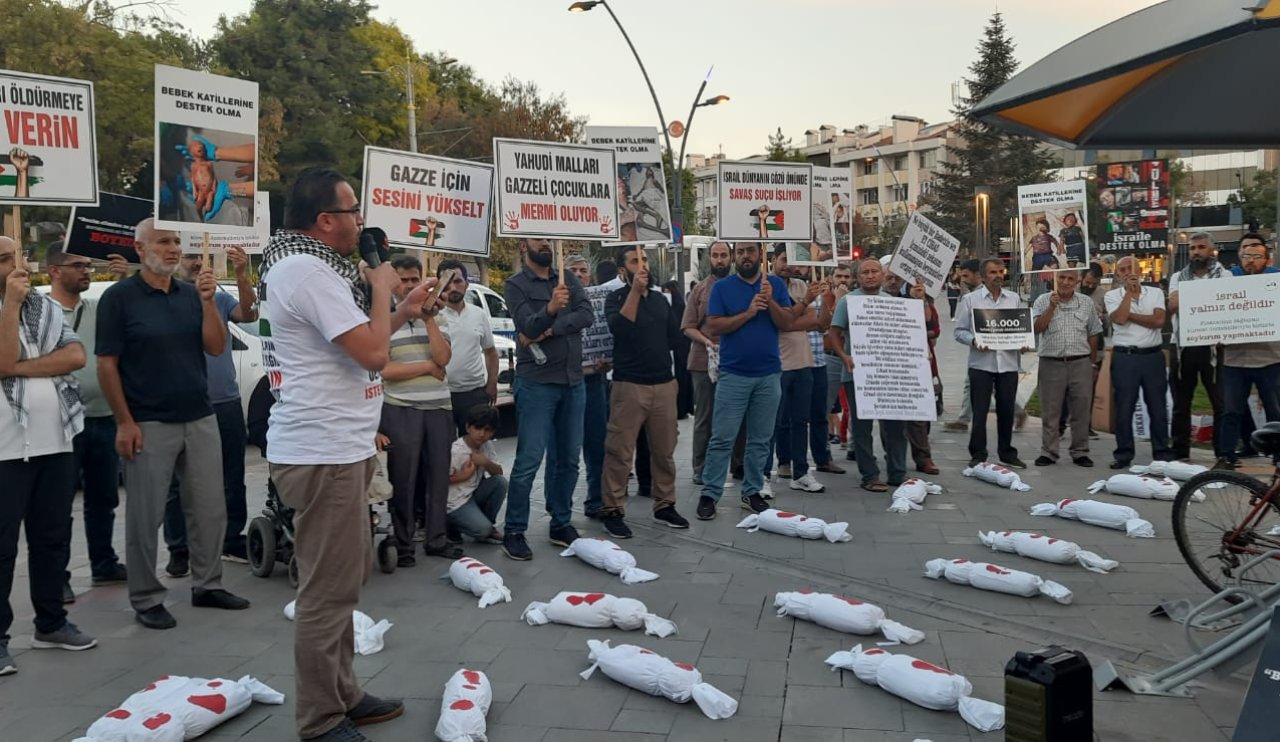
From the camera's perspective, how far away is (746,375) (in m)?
7.68

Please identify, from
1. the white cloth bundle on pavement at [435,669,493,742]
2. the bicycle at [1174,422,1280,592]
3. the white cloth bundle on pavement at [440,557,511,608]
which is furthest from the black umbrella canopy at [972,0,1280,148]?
the white cloth bundle on pavement at [440,557,511,608]

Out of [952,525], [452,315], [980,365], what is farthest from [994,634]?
[980,365]

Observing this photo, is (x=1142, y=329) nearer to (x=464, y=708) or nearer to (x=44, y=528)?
(x=464, y=708)

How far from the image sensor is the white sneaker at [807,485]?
8.66m

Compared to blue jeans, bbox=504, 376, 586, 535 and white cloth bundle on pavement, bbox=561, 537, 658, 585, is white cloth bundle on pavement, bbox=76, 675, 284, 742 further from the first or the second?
blue jeans, bbox=504, 376, 586, 535

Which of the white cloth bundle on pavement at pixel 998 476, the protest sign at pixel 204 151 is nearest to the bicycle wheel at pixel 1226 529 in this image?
the white cloth bundle on pavement at pixel 998 476

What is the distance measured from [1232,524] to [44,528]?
589cm

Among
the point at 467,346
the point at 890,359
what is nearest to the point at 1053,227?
the point at 890,359

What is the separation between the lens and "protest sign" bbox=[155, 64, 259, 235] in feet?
18.9

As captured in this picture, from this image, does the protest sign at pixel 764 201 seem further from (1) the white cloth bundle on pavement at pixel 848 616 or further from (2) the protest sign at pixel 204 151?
(1) the white cloth bundle on pavement at pixel 848 616

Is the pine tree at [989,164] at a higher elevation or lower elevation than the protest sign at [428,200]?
higher

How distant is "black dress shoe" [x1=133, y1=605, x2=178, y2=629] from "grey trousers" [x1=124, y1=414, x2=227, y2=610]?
1.0 inches

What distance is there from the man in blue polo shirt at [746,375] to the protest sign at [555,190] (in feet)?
3.39

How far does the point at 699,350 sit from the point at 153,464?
4830 mm
